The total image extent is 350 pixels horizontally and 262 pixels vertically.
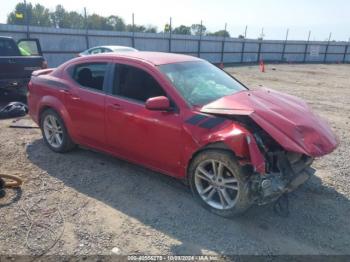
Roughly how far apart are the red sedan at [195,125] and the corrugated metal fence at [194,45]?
12278mm

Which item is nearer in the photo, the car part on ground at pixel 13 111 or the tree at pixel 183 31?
the car part on ground at pixel 13 111

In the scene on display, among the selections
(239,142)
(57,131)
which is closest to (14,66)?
(57,131)

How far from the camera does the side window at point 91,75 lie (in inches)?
189

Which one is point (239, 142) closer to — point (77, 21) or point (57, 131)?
point (57, 131)

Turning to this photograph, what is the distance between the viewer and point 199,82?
441 cm

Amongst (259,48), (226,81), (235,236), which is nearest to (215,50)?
(259,48)

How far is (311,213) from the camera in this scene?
3.89 meters

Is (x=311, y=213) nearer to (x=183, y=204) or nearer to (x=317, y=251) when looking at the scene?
(x=317, y=251)

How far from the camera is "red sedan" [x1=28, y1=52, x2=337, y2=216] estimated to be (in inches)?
139

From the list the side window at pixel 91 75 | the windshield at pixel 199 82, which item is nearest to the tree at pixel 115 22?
the side window at pixel 91 75

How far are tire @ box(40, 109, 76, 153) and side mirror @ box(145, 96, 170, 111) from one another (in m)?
2.01

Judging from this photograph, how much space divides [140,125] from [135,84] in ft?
1.94

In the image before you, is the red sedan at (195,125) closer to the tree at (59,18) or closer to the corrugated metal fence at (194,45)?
the corrugated metal fence at (194,45)

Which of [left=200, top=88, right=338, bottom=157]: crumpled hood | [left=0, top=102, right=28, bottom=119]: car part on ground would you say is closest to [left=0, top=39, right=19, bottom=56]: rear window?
[left=0, top=102, right=28, bottom=119]: car part on ground
